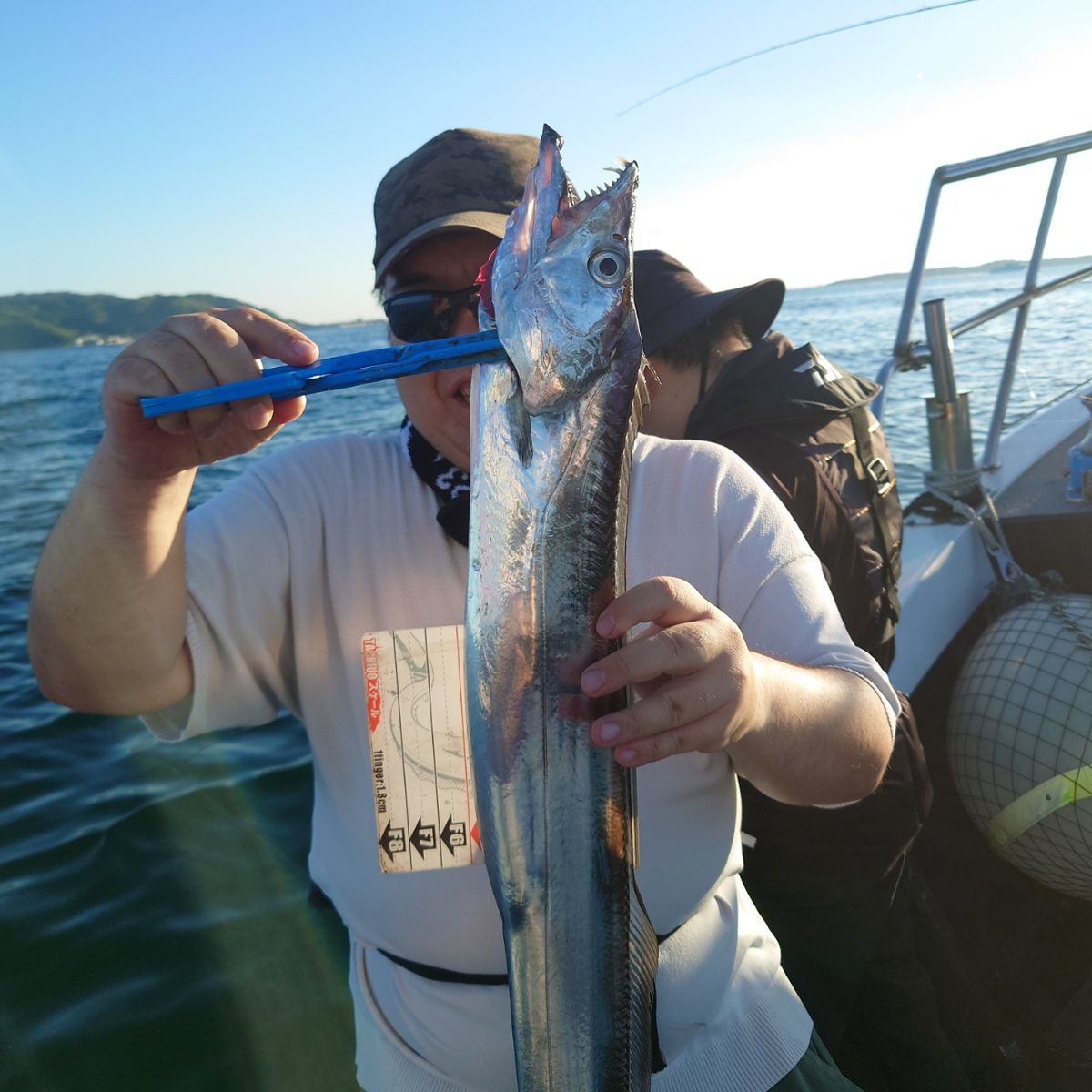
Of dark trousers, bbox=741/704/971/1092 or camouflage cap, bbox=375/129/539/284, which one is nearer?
camouflage cap, bbox=375/129/539/284

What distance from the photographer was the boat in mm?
3049

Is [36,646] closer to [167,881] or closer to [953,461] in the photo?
[167,881]

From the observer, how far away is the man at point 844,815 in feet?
9.53

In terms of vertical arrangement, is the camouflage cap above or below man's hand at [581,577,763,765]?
above

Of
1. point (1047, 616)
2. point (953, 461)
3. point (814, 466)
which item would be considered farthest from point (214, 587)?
point (953, 461)

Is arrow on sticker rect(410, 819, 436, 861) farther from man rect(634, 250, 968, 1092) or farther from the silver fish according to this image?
man rect(634, 250, 968, 1092)

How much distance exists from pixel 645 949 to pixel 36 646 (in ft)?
4.04

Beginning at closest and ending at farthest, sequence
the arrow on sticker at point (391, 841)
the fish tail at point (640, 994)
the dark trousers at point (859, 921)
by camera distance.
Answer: the fish tail at point (640, 994) < the arrow on sticker at point (391, 841) < the dark trousers at point (859, 921)

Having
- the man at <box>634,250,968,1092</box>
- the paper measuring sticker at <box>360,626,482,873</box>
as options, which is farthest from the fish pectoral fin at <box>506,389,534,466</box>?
the man at <box>634,250,968,1092</box>

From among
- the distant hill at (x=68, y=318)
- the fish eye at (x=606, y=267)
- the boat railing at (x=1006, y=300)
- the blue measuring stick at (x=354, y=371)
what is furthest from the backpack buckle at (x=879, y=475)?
the distant hill at (x=68, y=318)

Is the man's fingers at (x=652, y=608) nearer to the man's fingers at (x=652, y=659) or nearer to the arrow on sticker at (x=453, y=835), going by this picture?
the man's fingers at (x=652, y=659)

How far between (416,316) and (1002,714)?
2846 millimetres

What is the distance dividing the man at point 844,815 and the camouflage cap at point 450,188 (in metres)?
1.01

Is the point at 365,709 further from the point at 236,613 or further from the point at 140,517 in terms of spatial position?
the point at 140,517
